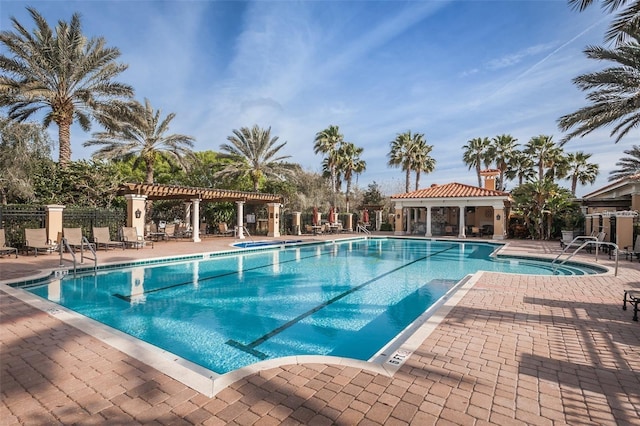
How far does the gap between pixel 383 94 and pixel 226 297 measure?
14.7m

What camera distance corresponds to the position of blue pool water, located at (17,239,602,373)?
5633 millimetres

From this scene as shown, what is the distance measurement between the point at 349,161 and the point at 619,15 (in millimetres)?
26530

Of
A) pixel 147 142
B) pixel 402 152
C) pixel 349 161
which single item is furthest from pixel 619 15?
pixel 349 161

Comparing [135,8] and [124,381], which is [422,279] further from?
[135,8]

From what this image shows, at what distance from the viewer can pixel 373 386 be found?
3213 millimetres

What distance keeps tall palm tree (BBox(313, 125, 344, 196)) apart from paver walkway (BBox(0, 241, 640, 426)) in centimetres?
3022

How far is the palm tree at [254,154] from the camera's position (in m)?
26.9

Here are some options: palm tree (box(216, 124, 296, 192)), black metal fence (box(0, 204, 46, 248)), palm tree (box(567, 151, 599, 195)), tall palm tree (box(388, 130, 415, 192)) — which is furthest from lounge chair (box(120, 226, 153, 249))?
palm tree (box(567, 151, 599, 195))

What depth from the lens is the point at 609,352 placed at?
13.6 feet

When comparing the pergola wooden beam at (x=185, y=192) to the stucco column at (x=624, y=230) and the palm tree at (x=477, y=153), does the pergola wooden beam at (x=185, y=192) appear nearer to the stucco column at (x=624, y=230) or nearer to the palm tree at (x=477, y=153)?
the stucco column at (x=624, y=230)

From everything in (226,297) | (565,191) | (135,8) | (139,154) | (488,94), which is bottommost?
(226,297)

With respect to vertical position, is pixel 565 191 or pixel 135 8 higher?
pixel 135 8

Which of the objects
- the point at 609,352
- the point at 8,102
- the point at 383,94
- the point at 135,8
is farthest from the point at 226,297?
the point at 8,102

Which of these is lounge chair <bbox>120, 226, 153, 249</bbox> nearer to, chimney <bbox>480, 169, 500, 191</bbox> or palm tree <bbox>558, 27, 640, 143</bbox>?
palm tree <bbox>558, 27, 640, 143</bbox>
